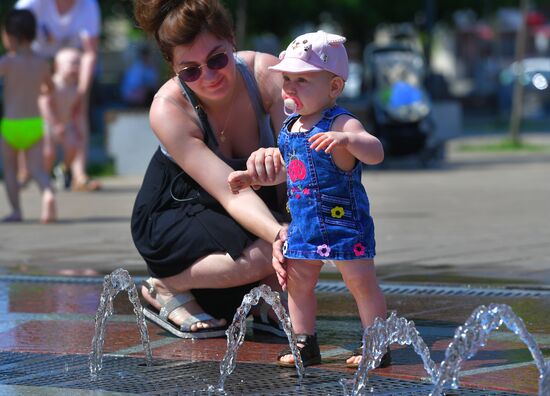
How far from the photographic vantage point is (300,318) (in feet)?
15.1

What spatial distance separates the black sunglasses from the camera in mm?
5023

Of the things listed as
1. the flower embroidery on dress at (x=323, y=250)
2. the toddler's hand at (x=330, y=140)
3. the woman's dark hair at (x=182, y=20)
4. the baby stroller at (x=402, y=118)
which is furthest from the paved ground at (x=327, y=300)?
the baby stroller at (x=402, y=118)

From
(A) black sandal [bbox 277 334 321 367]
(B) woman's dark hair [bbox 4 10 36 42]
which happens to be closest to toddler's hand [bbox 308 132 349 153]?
(A) black sandal [bbox 277 334 321 367]

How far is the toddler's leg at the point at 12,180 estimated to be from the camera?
10.2m

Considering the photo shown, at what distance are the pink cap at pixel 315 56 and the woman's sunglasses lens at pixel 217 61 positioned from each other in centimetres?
60

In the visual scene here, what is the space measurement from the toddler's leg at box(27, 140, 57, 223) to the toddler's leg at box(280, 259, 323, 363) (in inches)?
226

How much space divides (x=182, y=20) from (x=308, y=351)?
4.76 feet

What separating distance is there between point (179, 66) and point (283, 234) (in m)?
0.94

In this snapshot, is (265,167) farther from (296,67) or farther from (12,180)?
(12,180)

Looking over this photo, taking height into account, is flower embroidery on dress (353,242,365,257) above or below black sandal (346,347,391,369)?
above

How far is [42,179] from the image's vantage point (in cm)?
1015

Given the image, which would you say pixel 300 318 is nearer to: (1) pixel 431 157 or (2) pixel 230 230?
(2) pixel 230 230

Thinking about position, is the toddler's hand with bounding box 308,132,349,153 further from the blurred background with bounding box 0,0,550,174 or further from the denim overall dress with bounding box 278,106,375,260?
the blurred background with bounding box 0,0,550,174

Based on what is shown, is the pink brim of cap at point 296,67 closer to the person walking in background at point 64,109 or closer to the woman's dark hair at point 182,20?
the woman's dark hair at point 182,20
